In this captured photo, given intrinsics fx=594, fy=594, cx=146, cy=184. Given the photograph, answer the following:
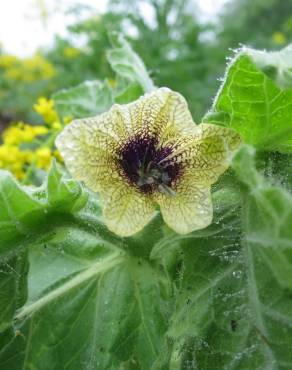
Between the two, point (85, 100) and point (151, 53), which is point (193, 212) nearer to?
point (85, 100)

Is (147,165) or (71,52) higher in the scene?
(71,52)

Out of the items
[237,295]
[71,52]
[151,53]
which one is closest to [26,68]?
[71,52]

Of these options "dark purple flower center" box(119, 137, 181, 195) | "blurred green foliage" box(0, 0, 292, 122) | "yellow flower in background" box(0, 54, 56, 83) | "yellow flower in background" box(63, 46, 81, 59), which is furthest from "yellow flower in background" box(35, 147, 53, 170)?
"yellow flower in background" box(0, 54, 56, 83)

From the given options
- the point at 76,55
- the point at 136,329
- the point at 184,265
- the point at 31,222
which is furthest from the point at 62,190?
the point at 76,55

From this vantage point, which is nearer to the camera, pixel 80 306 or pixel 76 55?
pixel 80 306

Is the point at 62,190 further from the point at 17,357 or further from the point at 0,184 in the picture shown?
the point at 17,357

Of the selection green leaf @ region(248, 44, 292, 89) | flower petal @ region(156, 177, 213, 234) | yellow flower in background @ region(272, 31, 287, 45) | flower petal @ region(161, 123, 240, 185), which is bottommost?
flower petal @ region(156, 177, 213, 234)

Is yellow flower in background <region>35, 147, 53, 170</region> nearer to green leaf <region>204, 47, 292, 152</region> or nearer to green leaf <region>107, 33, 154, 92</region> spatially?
green leaf <region>107, 33, 154, 92</region>

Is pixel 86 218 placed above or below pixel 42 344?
above
